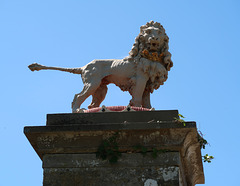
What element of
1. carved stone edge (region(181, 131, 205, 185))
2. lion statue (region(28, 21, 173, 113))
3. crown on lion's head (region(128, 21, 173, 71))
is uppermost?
crown on lion's head (region(128, 21, 173, 71))

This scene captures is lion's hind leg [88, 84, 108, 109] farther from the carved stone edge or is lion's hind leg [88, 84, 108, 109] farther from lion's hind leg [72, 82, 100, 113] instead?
the carved stone edge

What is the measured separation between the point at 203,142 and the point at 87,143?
1.55 m

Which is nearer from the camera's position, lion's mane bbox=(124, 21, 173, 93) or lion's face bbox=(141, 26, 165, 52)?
lion's mane bbox=(124, 21, 173, 93)

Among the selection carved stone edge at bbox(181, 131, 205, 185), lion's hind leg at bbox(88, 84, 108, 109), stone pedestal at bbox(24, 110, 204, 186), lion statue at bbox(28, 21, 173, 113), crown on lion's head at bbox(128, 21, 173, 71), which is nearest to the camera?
stone pedestal at bbox(24, 110, 204, 186)

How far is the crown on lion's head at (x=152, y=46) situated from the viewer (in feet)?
28.1

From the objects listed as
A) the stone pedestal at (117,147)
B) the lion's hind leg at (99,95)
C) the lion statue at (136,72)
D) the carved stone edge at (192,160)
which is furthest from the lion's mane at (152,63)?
the stone pedestal at (117,147)

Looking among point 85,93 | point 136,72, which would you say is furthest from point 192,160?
point 85,93

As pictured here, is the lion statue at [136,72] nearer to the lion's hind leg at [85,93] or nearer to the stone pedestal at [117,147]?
the lion's hind leg at [85,93]

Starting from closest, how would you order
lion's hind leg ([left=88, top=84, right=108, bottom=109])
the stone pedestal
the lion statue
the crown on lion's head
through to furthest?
the stone pedestal
the lion statue
the crown on lion's head
lion's hind leg ([left=88, top=84, right=108, bottom=109])

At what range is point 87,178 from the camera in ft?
21.5

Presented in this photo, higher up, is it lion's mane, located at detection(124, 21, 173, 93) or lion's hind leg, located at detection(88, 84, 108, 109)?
lion's mane, located at detection(124, 21, 173, 93)

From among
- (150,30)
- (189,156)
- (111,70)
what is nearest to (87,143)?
(189,156)

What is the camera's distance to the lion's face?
8602mm

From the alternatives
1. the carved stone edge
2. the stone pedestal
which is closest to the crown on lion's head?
the carved stone edge
